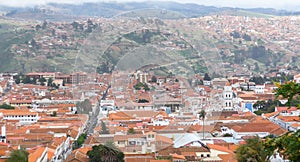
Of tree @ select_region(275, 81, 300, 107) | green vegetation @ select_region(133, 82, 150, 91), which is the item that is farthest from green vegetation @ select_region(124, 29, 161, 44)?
tree @ select_region(275, 81, 300, 107)

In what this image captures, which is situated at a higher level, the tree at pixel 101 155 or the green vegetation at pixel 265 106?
the tree at pixel 101 155

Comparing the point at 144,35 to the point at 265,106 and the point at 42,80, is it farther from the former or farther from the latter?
the point at 42,80

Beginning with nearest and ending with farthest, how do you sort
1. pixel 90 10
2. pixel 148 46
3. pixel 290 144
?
pixel 290 144, pixel 148 46, pixel 90 10

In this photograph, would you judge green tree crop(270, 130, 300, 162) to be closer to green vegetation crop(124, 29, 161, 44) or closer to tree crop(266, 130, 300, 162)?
tree crop(266, 130, 300, 162)


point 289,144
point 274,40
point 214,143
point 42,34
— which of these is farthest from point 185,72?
point 274,40

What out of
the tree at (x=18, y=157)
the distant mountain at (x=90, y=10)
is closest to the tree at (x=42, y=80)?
the tree at (x=18, y=157)

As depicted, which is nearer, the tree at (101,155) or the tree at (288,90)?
the tree at (288,90)

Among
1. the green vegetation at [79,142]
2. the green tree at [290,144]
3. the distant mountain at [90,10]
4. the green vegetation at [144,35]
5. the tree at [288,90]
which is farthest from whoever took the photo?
the distant mountain at [90,10]

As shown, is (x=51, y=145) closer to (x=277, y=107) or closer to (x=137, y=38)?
(x=137, y=38)

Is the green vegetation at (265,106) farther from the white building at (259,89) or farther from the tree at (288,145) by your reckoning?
the tree at (288,145)

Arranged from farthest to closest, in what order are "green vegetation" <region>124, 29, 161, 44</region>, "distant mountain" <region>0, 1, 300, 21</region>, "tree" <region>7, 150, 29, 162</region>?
"distant mountain" <region>0, 1, 300, 21</region> → "tree" <region>7, 150, 29, 162</region> → "green vegetation" <region>124, 29, 161, 44</region>

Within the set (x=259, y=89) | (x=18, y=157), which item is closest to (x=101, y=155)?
(x=18, y=157)
